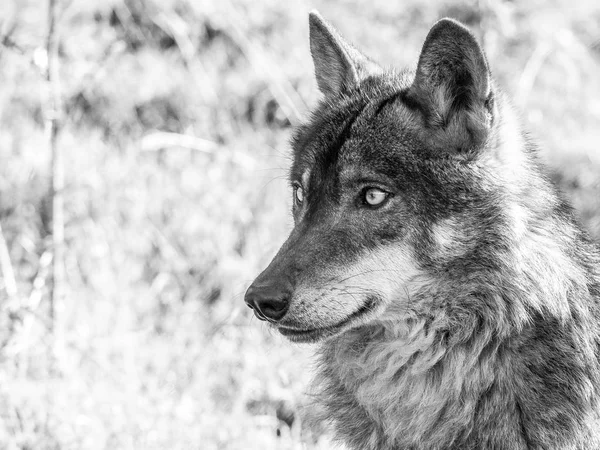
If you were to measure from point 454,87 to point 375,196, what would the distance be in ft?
1.80

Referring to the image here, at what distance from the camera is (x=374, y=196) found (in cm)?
328

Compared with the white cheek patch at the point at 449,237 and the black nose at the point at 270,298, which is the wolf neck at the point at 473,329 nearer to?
the white cheek patch at the point at 449,237

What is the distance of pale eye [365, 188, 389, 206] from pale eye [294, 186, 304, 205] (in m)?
0.44

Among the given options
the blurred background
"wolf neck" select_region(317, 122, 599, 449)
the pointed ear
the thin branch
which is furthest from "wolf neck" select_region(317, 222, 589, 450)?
the thin branch

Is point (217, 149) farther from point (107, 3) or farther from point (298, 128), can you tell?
point (298, 128)

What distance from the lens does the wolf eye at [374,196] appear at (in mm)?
3268

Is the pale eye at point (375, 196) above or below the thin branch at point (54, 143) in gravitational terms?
above

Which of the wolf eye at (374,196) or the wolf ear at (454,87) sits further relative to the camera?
the wolf eye at (374,196)

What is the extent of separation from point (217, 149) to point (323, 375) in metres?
3.22

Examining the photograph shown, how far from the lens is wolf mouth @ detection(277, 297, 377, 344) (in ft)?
10.6

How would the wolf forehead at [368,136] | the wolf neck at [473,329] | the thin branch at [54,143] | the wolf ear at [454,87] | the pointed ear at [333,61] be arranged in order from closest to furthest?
the wolf ear at [454,87], the wolf neck at [473,329], the wolf forehead at [368,136], the pointed ear at [333,61], the thin branch at [54,143]

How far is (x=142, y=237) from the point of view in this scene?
6.03 metres

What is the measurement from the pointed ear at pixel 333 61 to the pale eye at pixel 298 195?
0.54 meters

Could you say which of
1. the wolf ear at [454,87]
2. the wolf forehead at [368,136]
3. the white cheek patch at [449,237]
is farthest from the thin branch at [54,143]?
the white cheek patch at [449,237]
